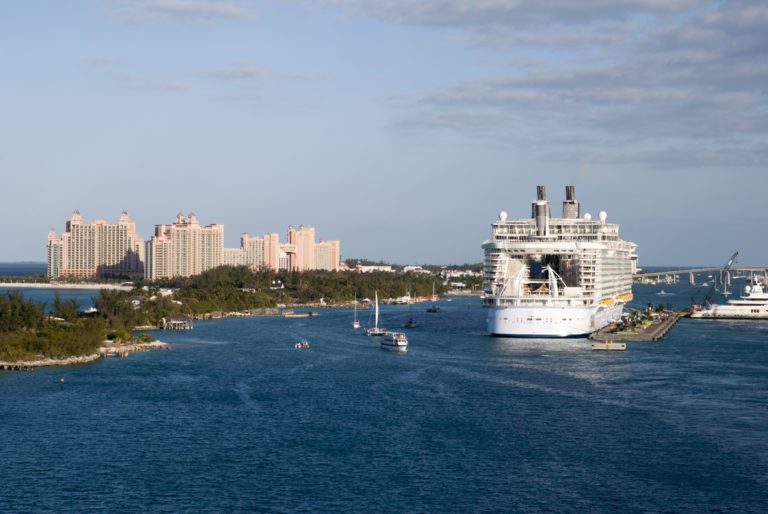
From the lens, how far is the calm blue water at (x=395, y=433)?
24250 millimetres

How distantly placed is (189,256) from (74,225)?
30.7m

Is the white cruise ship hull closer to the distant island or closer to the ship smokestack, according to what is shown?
the ship smokestack

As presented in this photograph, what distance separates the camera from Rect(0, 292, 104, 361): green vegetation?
156 ft

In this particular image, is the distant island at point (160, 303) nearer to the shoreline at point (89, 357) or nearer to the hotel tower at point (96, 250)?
the shoreline at point (89, 357)

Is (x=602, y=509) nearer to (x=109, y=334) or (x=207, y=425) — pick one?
(x=207, y=425)

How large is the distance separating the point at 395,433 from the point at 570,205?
135 ft

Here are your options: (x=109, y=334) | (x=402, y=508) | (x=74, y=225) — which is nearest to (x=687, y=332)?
(x=109, y=334)

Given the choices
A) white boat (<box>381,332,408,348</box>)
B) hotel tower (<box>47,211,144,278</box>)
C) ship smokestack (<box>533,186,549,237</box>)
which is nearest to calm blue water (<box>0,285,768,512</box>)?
white boat (<box>381,332,408,348</box>)

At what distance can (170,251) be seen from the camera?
496ft

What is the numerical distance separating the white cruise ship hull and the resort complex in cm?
9585

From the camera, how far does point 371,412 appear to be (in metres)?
34.2

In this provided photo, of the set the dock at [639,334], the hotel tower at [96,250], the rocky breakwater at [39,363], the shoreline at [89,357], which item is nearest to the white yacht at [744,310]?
the dock at [639,334]

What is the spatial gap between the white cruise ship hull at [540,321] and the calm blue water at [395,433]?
358cm

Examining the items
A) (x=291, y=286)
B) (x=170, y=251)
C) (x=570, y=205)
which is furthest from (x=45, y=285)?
(x=570, y=205)
